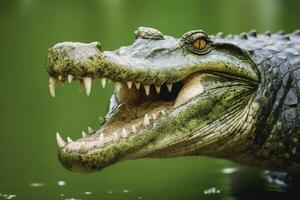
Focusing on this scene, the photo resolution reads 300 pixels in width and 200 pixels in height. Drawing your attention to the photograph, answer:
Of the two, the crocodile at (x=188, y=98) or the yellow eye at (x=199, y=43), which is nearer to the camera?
A: the crocodile at (x=188, y=98)

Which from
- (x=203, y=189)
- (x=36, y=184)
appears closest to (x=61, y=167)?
(x=36, y=184)

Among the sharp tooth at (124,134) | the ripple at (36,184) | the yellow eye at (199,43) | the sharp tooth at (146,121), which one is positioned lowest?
the ripple at (36,184)

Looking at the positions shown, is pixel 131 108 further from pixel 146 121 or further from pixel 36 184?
pixel 36 184

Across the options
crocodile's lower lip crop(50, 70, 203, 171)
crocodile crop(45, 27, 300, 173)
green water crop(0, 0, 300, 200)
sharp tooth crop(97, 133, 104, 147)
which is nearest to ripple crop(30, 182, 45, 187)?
green water crop(0, 0, 300, 200)

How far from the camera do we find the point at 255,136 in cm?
497

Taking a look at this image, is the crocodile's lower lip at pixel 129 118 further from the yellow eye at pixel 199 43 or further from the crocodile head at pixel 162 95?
the yellow eye at pixel 199 43

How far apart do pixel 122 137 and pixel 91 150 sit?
228 mm

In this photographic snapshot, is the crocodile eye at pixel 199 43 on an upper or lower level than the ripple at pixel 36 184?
upper

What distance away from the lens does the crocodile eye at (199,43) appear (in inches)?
184

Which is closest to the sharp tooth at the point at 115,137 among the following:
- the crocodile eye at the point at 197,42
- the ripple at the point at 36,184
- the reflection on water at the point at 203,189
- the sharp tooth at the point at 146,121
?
the sharp tooth at the point at 146,121

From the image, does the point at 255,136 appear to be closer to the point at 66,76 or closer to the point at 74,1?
the point at 66,76

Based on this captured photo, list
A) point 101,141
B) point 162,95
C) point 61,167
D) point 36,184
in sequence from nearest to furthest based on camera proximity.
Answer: point 101,141 → point 162,95 → point 36,184 → point 61,167

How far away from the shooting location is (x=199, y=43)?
470 cm

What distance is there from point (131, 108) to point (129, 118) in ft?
0.35
